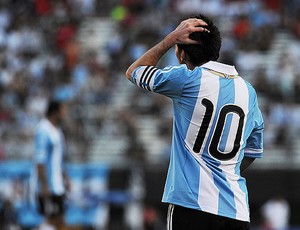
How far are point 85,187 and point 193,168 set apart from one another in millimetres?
14136

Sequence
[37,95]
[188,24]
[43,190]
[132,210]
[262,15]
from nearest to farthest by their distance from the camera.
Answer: [188,24] < [43,190] < [132,210] < [37,95] < [262,15]

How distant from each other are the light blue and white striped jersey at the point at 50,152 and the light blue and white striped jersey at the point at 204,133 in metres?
5.66

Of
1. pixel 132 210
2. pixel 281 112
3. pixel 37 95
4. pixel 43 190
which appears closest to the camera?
pixel 43 190

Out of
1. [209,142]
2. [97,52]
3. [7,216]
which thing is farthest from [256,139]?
[97,52]

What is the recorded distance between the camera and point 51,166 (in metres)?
12.1

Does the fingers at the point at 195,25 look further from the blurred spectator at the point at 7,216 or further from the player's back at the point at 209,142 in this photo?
the blurred spectator at the point at 7,216

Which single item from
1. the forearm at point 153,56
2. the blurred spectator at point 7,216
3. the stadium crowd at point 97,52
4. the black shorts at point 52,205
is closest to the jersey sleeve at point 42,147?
the black shorts at point 52,205

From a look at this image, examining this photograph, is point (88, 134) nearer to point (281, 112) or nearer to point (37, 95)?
point (37, 95)

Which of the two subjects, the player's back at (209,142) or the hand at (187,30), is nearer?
the hand at (187,30)

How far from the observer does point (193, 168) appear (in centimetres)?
641

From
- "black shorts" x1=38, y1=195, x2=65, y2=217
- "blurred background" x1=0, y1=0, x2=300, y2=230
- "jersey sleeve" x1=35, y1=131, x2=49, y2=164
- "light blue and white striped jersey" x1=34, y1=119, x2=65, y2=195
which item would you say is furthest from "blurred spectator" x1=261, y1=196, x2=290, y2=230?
"jersey sleeve" x1=35, y1=131, x2=49, y2=164

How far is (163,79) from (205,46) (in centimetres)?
34

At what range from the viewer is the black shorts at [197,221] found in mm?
6363

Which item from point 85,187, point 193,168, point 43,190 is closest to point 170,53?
point 85,187
